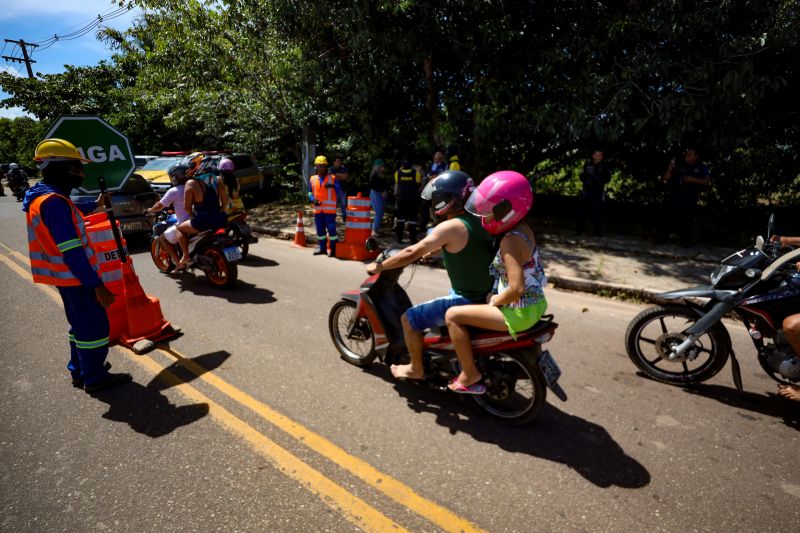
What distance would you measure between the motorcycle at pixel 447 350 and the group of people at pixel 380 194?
468 cm

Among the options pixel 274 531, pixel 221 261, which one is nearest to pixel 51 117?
pixel 221 261

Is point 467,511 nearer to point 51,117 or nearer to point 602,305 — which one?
point 602,305

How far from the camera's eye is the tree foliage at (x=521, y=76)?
783cm

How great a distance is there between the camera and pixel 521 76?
9.38m

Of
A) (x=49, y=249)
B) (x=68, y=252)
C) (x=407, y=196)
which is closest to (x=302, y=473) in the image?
(x=68, y=252)

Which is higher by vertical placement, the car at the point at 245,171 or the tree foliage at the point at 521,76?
the tree foliage at the point at 521,76

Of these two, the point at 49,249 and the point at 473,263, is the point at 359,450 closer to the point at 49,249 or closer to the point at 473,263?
the point at 473,263

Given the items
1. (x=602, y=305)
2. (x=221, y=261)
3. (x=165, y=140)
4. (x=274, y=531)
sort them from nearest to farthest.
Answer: (x=274, y=531), (x=602, y=305), (x=221, y=261), (x=165, y=140)

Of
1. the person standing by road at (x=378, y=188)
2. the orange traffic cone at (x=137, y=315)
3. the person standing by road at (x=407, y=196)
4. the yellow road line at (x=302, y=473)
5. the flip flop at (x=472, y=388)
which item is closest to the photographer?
the yellow road line at (x=302, y=473)

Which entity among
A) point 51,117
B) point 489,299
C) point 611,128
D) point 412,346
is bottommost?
point 412,346

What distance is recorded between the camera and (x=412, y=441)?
3123mm

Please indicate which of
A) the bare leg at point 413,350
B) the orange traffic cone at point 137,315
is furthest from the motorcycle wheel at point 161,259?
the bare leg at point 413,350

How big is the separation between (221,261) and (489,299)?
15.1 feet

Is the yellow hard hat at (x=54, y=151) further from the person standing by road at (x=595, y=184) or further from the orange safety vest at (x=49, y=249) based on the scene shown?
the person standing by road at (x=595, y=184)
